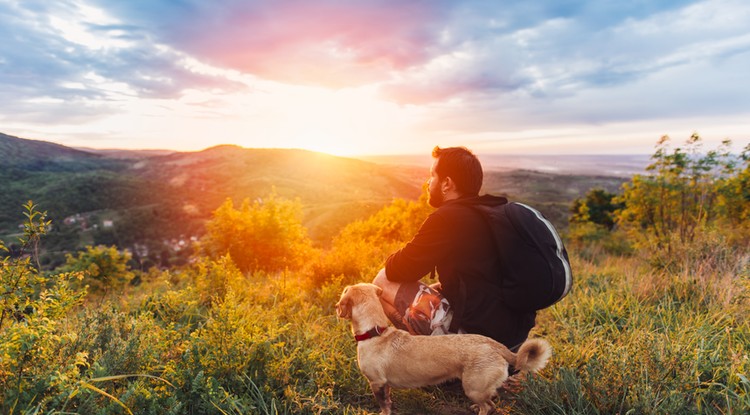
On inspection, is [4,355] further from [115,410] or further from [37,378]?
[115,410]

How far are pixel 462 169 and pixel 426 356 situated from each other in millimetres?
1446

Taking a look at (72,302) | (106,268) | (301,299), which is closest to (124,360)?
(72,302)

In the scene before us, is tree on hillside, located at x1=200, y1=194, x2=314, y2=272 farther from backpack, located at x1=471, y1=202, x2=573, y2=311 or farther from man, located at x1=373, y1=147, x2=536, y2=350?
backpack, located at x1=471, y1=202, x2=573, y2=311

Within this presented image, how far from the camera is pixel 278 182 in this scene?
11456cm

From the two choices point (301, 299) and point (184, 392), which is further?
point (301, 299)

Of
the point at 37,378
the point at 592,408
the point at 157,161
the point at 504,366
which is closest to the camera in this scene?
the point at 37,378

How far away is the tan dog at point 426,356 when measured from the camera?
2.50 metres

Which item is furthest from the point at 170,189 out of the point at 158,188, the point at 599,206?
the point at 599,206

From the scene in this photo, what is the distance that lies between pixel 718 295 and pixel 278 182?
11569 cm

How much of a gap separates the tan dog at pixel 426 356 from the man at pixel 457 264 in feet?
1.07

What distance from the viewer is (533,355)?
253 centimetres

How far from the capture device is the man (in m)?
2.78

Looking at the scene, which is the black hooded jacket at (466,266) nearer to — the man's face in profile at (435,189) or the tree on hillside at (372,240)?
the man's face in profile at (435,189)

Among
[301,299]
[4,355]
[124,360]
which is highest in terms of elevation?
[4,355]
